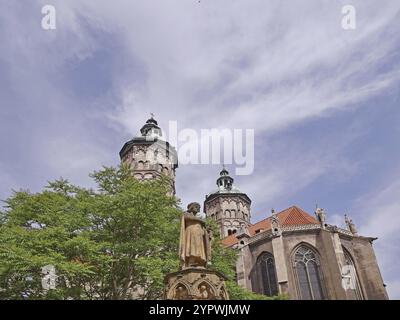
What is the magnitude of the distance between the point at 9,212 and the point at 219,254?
11.3 metres

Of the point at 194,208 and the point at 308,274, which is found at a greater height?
the point at 308,274

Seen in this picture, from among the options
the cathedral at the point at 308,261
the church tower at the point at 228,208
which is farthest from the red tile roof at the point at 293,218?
the church tower at the point at 228,208

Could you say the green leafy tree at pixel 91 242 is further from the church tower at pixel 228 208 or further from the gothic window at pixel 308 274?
the church tower at pixel 228 208

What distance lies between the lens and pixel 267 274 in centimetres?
3083

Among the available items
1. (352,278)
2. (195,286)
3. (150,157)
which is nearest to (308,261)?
(352,278)

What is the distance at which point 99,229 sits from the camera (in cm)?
1747

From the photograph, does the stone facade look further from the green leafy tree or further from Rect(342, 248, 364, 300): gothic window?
the green leafy tree

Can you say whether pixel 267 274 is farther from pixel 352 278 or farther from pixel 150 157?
pixel 150 157

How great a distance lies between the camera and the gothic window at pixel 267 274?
3002 centimetres

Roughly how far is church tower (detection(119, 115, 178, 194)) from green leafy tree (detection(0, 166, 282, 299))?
21.5m

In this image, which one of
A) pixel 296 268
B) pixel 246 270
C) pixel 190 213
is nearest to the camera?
pixel 190 213

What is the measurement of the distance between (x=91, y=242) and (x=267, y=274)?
1943 centimetres
